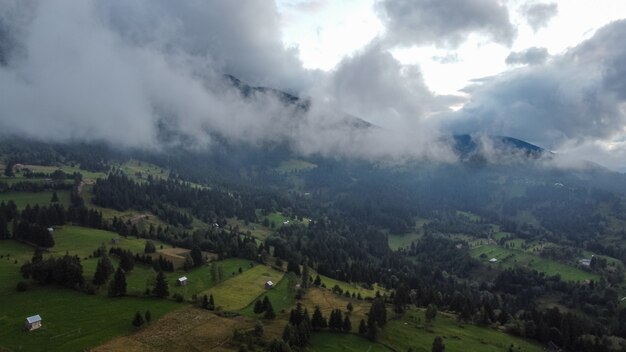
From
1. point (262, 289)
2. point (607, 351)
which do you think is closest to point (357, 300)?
point (262, 289)

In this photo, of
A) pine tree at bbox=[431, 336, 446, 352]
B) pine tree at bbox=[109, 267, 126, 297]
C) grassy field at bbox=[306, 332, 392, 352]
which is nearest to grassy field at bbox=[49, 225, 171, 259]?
pine tree at bbox=[109, 267, 126, 297]

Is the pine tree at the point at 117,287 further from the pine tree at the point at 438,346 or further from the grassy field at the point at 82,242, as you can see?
the pine tree at the point at 438,346

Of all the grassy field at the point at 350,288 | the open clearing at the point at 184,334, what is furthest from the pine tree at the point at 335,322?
the grassy field at the point at 350,288

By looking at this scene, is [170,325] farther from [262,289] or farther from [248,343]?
[262,289]

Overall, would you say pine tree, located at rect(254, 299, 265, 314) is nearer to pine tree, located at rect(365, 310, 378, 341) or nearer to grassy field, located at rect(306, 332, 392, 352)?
grassy field, located at rect(306, 332, 392, 352)

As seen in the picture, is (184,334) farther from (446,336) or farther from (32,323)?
(446,336)

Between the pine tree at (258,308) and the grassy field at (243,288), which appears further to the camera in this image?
the grassy field at (243,288)
